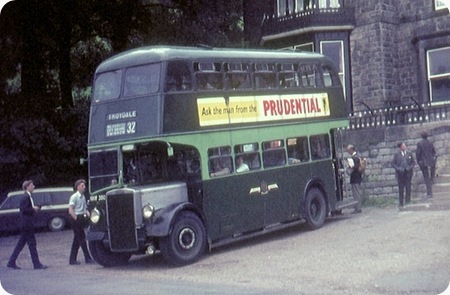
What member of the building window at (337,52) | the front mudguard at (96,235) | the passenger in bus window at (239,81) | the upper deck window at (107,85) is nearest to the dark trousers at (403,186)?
the passenger in bus window at (239,81)

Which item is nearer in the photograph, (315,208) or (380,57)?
(315,208)

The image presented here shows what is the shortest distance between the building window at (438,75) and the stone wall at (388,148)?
0.40 metres

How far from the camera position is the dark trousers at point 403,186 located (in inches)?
504

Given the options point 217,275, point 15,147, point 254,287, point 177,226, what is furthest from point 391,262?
point 15,147

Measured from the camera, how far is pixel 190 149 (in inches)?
531

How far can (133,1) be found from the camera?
11.4m

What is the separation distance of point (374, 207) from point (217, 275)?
Result: 436 cm

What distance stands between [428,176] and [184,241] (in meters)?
3.94

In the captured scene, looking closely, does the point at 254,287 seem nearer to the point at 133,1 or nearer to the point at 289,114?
the point at 133,1

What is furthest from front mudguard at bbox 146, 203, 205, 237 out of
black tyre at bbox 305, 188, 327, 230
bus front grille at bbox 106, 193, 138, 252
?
black tyre at bbox 305, 188, 327, 230

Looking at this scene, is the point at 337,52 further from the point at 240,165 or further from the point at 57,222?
the point at 57,222

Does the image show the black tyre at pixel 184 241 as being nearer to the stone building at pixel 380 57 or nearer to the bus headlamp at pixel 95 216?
the bus headlamp at pixel 95 216

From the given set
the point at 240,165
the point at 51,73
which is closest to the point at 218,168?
the point at 240,165

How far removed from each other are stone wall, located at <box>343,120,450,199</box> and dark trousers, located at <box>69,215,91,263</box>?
507cm
